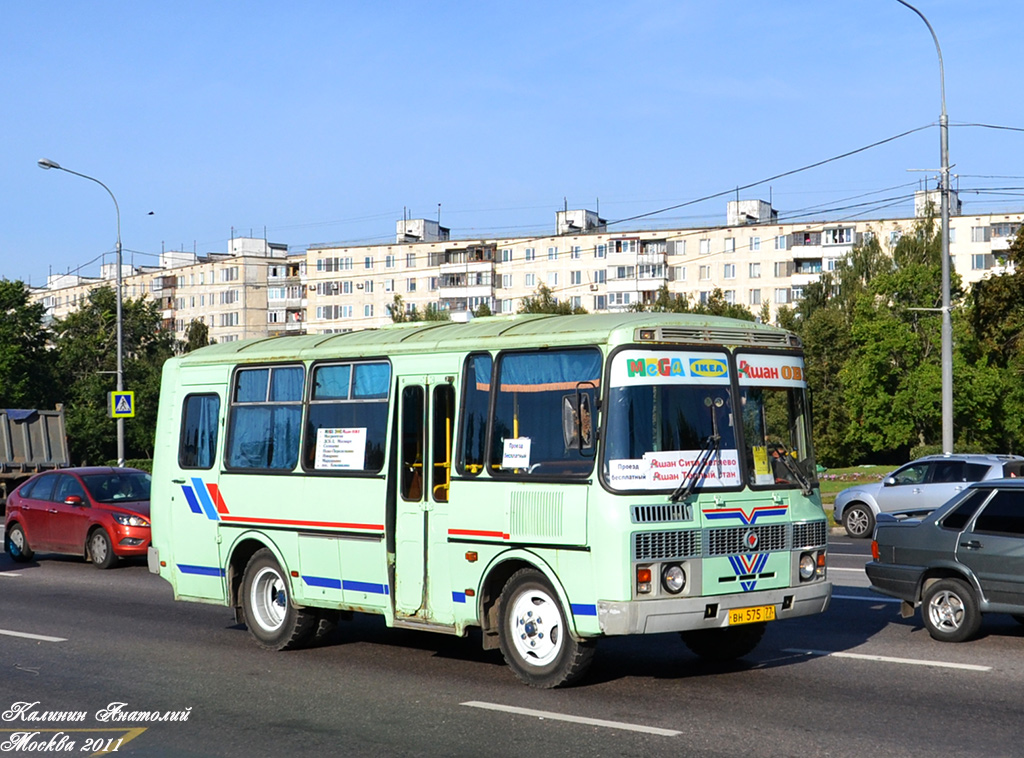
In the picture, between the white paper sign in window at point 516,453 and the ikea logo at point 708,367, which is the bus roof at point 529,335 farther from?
the white paper sign in window at point 516,453

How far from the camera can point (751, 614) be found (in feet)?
32.5

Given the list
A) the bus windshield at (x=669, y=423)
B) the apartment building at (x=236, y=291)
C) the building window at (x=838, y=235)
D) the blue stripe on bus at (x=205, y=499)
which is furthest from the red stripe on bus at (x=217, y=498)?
the apartment building at (x=236, y=291)

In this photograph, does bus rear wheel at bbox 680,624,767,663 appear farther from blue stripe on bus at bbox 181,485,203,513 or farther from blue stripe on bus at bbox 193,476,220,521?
blue stripe on bus at bbox 181,485,203,513

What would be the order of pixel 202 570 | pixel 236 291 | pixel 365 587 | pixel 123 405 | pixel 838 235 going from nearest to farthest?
pixel 365 587, pixel 202 570, pixel 123 405, pixel 838 235, pixel 236 291

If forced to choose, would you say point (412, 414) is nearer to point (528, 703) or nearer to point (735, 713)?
point (528, 703)

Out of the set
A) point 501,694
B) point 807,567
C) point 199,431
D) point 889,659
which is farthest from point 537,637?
point 199,431

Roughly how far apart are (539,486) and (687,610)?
4.65 ft

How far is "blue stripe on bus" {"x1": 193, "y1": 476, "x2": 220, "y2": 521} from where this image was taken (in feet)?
42.7

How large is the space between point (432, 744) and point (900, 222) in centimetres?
9946

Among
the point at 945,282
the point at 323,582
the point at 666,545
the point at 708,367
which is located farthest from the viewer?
the point at 945,282

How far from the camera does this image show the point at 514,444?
10258mm

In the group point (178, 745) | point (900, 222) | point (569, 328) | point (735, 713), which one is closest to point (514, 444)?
point (569, 328)

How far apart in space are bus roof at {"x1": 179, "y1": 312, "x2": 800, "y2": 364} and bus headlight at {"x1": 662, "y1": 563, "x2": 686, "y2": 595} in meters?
1.67

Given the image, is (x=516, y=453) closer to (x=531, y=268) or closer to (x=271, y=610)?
(x=271, y=610)
